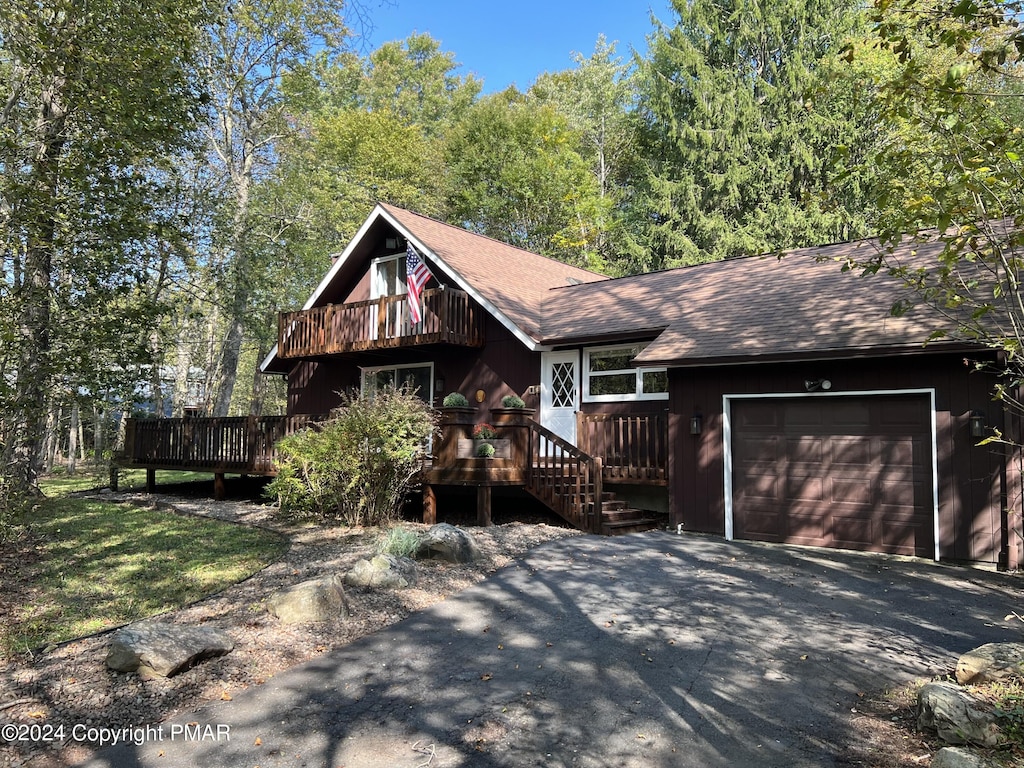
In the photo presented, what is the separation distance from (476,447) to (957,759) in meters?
7.62

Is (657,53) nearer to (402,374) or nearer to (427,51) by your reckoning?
(427,51)

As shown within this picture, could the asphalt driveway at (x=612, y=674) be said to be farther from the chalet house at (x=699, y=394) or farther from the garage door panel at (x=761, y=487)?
the garage door panel at (x=761, y=487)

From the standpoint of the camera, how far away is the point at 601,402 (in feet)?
38.7

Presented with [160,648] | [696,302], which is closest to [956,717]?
[160,648]

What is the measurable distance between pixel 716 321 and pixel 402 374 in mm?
7382

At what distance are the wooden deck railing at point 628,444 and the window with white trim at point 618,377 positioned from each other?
1.49ft

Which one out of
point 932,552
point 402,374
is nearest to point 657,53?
point 402,374

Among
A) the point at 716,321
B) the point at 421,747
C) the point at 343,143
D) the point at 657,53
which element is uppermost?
the point at 657,53

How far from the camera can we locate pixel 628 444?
35.2 feet

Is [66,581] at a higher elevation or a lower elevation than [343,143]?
lower

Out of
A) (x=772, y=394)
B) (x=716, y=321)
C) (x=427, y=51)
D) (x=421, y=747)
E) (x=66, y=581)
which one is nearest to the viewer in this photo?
(x=421, y=747)

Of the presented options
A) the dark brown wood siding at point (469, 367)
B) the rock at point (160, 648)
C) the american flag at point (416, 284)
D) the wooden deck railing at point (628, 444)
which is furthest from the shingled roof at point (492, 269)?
the rock at point (160, 648)

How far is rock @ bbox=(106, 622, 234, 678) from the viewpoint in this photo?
13.0ft

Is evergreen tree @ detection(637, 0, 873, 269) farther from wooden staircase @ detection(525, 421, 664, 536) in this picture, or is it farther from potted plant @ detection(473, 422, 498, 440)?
potted plant @ detection(473, 422, 498, 440)
